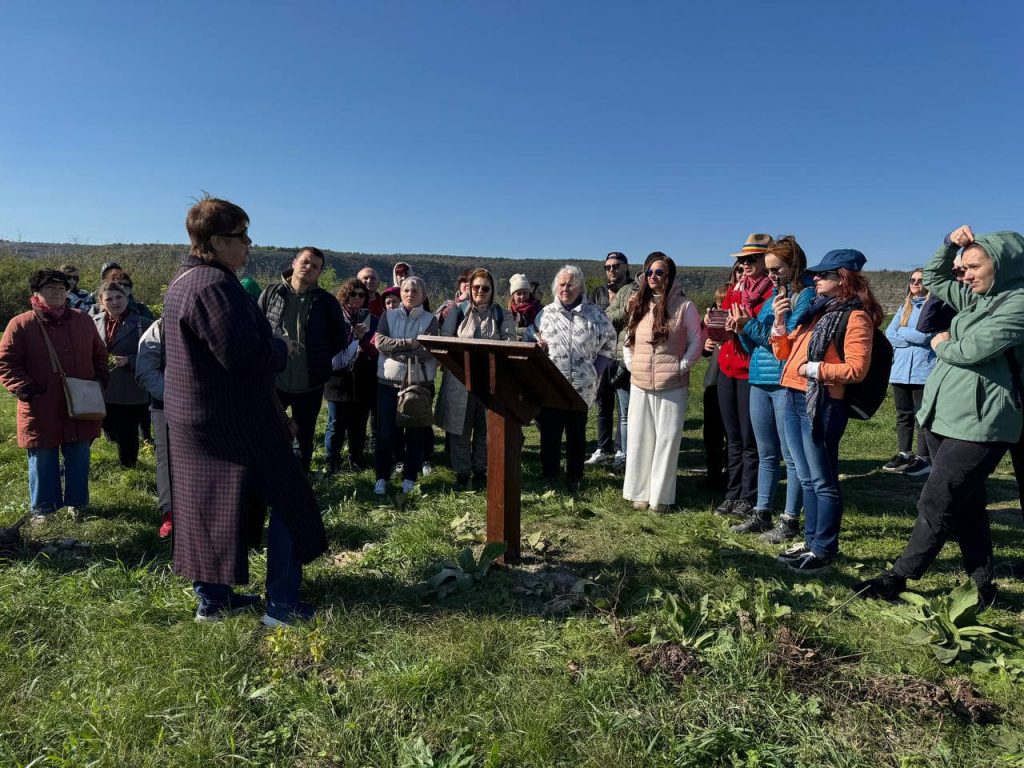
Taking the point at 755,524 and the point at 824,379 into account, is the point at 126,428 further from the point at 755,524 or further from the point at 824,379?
the point at 824,379

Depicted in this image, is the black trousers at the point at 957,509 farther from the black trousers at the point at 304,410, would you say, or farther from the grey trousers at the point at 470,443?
the black trousers at the point at 304,410

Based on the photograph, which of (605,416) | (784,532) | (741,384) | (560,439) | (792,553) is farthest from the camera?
(605,416)

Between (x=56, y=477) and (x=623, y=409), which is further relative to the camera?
(x=623, y=409)

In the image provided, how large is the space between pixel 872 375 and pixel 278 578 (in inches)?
141

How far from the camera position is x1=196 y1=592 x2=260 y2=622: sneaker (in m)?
3.29

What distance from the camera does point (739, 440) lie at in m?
5.34

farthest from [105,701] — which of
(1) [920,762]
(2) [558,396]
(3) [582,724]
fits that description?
(1) [920,762]

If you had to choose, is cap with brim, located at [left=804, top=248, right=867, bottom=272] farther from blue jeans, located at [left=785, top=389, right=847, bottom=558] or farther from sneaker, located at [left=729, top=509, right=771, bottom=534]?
sneaker, located at [left=729, top=509, right=771, bottom=534]

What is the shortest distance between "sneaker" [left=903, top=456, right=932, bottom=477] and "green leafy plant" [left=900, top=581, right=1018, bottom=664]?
3693 millimetres

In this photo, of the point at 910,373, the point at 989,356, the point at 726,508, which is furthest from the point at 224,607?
the point at 910,373

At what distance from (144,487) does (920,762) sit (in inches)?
228

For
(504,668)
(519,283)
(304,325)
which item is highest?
(519,283)

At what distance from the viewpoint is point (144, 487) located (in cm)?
567

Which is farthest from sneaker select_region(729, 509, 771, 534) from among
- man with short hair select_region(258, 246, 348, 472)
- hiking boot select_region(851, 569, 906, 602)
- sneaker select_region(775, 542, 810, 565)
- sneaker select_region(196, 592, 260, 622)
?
man with short hair select_region(258, 246, 348, 472)
